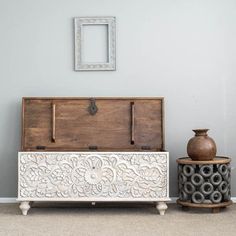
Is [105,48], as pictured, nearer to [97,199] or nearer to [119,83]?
[119,83]

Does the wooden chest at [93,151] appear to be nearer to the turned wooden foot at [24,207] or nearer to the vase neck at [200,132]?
the turned wooden foot at [24,207]

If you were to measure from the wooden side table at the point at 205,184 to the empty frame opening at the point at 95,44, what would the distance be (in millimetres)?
1187

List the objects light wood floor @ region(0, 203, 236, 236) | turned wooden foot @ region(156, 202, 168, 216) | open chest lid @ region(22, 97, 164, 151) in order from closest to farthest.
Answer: light wood floor @ region(0, 203, 236, 236), turned wooden foot @ region(156, 202, 168, 216), open chest lid @ region(22, 97, 164, 151)

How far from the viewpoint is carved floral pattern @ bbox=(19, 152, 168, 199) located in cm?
366

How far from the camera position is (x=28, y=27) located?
4184 mm

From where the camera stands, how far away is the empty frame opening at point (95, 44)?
4148mm

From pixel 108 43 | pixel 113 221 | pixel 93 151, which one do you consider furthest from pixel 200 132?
pixel 108 43

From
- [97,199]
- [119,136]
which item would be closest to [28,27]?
[119,136]

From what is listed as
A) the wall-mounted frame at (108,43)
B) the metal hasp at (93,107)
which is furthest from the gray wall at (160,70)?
the metal hasp at (93,107)

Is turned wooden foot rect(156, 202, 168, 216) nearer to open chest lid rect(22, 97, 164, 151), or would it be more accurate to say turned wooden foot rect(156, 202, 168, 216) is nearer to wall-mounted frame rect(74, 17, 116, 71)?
open chest lid rect(22, 97, 164, 151)

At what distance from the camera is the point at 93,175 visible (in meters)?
3.67

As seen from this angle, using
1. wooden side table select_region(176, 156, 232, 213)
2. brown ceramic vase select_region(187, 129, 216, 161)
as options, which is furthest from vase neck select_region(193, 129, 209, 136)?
wooden side table select_region(176, 156, 232, 213)

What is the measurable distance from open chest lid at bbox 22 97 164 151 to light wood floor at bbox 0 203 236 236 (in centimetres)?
51

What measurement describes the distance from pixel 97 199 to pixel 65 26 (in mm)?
1575
